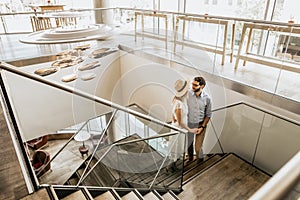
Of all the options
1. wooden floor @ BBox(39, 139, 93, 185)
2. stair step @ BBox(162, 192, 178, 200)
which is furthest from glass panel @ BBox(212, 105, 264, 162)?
wooden floor @ BBox(39, 139, 93, 185)

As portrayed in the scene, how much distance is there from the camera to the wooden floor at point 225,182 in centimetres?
336

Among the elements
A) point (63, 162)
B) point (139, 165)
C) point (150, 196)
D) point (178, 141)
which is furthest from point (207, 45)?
point (63, 162)

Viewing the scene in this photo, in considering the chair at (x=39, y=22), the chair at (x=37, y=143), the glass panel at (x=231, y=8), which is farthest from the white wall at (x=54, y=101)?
the glass panel at (x=231, y=8)

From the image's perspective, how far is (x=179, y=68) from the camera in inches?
215

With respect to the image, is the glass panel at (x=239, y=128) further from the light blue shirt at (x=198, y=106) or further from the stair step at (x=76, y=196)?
the stair step at (x=76, y=196)

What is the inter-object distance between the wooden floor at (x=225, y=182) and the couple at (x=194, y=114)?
1.84ft

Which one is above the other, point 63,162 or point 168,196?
point 168,196

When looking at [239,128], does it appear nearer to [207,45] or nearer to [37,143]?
[207,45]

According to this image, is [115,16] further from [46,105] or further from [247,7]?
→ [247,7]

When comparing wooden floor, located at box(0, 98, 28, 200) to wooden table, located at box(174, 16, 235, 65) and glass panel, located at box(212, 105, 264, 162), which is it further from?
wooden table, located at box(174, 16, 235, 65)

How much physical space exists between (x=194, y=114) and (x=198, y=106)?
0.55ft

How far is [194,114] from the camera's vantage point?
3.79 m

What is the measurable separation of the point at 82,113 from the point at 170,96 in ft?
9.91

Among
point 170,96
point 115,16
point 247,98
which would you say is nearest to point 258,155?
point 247,98
